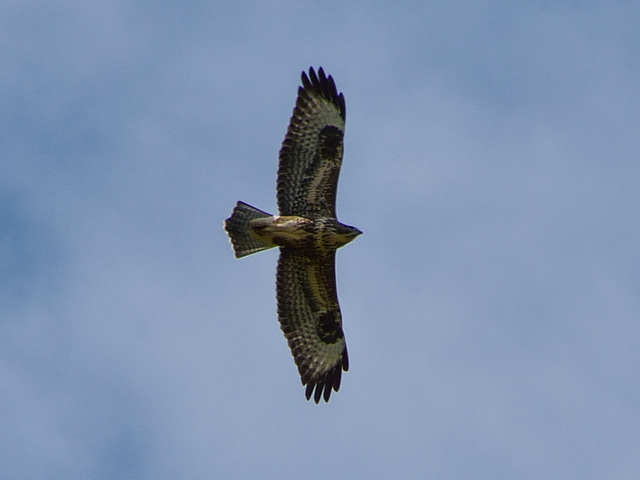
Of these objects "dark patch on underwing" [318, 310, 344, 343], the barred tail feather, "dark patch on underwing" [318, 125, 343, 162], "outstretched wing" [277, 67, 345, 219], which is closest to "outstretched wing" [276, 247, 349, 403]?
"dark patch on underwing" [318, 310, 344, 343]

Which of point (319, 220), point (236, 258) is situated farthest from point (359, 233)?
point (236, 258)

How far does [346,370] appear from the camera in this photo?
1862cm

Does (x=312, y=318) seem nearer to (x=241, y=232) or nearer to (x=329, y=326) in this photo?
(x=329, y=326)

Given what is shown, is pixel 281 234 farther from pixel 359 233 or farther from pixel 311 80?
pixel 311 80

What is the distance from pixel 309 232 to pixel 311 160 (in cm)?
100

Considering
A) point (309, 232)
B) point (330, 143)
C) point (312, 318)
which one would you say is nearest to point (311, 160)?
point (330, 143)

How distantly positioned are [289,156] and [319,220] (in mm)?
960

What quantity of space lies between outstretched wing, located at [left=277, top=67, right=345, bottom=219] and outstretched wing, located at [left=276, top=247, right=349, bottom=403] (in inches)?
25.8

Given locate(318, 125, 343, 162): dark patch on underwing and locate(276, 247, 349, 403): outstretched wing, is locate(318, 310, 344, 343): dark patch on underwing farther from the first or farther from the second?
locate(318, 125, 343, 162): dark patch on underwing

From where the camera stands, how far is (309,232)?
17.5 m

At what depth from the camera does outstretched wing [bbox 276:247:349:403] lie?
18.0m

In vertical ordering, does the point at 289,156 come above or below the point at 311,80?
below

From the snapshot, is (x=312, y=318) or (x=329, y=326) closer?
(x=312, y=318)

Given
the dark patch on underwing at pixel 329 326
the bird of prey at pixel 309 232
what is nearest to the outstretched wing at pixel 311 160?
the bird of prey at pixel 309 232
